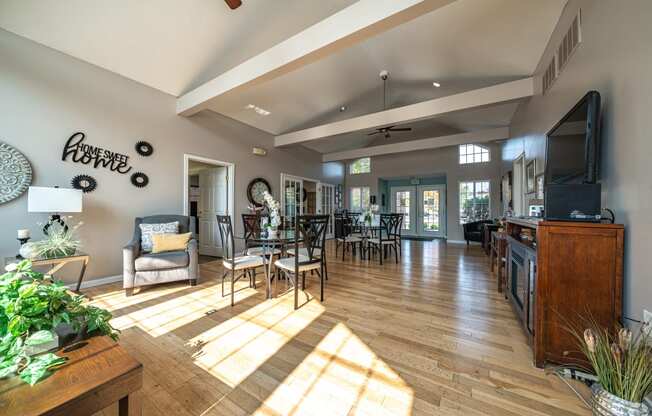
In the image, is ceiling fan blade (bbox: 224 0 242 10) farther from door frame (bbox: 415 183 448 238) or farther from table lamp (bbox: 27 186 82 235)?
door frame (bbox: 415 183 448 238)

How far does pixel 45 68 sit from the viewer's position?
291cm

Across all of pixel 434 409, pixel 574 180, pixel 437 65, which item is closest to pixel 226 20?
pixel 437 65

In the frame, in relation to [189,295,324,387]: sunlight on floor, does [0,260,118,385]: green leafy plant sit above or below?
above

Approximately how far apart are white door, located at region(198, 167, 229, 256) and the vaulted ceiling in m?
1.39

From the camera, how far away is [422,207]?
9102 mm

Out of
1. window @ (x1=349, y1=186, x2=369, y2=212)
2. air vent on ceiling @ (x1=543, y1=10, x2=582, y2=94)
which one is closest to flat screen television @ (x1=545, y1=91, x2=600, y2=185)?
air vent on ceiling @ (x1=543, y1=10, x2=582, y2=94)

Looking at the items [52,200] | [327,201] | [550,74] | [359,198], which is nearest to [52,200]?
[52,200]

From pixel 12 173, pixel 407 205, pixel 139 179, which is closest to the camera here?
pixel 12 173

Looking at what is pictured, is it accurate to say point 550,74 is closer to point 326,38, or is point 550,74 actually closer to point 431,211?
point 326,38

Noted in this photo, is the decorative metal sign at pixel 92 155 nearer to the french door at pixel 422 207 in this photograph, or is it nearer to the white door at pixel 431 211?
the french door at pixel 422 207

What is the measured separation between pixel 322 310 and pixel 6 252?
360 centimetres

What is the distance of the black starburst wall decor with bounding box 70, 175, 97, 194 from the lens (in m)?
3.14

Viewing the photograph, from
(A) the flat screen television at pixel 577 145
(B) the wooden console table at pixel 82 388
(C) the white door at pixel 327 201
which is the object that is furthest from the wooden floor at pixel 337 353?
(C) the white door at pixel 327 201

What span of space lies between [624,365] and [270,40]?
4.60m
